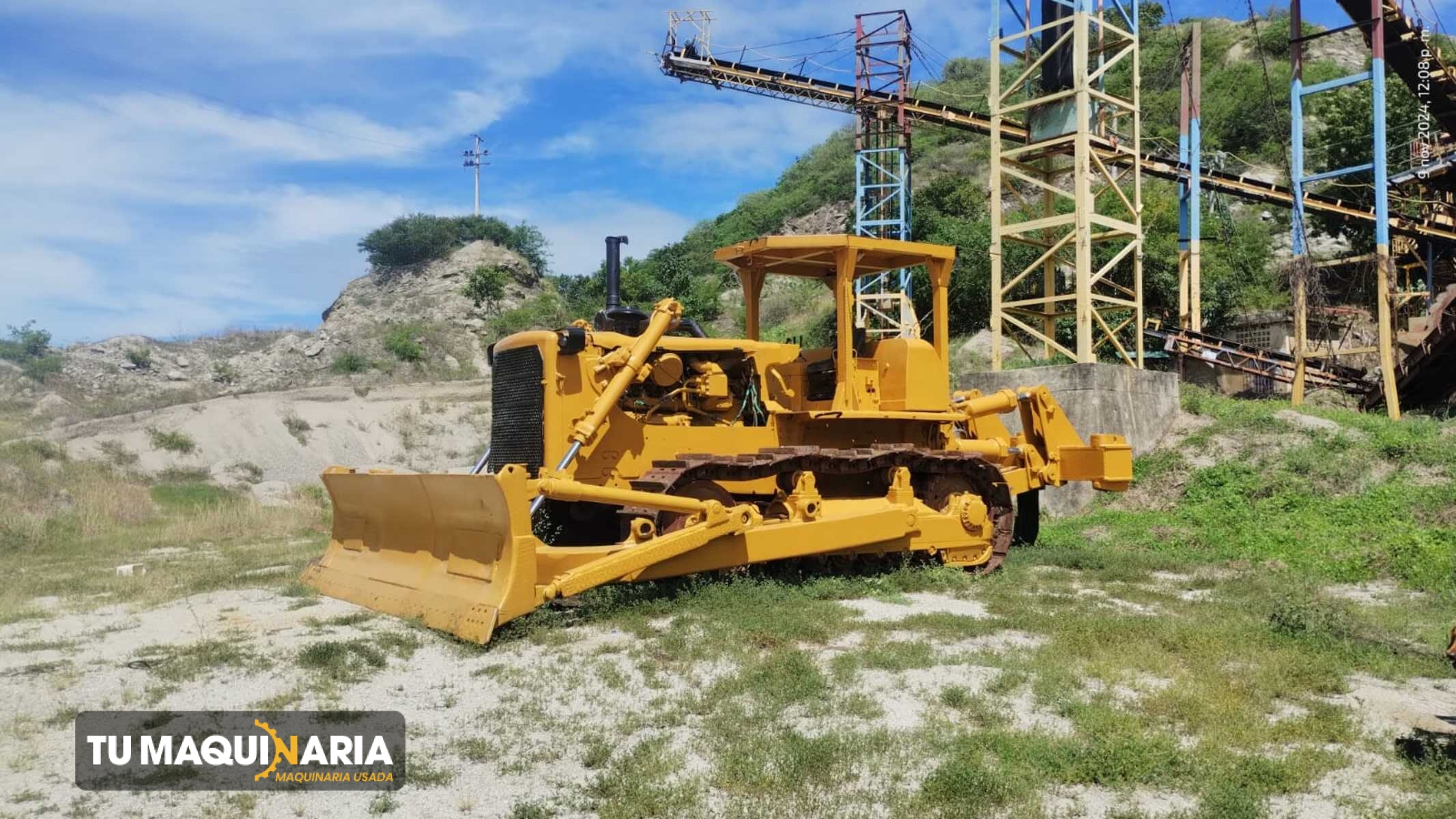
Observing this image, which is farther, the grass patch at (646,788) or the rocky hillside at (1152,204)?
the rocky hillside at (1152,204)

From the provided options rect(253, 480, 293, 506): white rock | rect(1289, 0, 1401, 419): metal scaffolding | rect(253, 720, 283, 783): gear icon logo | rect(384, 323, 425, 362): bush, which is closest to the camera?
rect(253, 720, 283, 783): gear icon logo

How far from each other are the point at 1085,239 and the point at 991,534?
5953 millimetres

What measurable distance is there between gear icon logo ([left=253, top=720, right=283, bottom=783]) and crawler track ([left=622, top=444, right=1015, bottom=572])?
Answer: 11.3ft

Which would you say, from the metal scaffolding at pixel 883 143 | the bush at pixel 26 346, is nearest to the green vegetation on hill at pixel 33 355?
the bush at pixel 26 346

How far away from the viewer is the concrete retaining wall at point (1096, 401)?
45.2 feet

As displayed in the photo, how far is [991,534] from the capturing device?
1020 centimetres

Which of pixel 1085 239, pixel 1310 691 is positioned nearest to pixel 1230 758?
pixel 1310 691

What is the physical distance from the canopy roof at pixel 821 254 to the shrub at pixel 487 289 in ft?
140

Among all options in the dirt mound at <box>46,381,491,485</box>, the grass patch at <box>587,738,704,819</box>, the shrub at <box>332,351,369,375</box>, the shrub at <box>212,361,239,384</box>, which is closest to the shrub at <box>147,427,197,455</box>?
the dirt mound at <box>46,381,491,485</box>

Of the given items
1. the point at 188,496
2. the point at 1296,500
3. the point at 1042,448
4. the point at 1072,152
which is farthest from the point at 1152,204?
the point at 188,496

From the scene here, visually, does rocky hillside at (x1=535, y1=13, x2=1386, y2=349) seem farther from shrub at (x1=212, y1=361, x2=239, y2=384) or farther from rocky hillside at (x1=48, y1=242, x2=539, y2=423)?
shrub at (x1=212, y1=361, x2=239, y2=384)

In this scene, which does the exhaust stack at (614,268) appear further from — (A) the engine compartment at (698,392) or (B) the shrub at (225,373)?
(B) the shrub at (225,373)

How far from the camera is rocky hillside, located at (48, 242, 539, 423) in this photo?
3397 cm

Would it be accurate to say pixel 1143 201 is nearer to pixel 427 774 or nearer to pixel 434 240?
pixel 427 774
